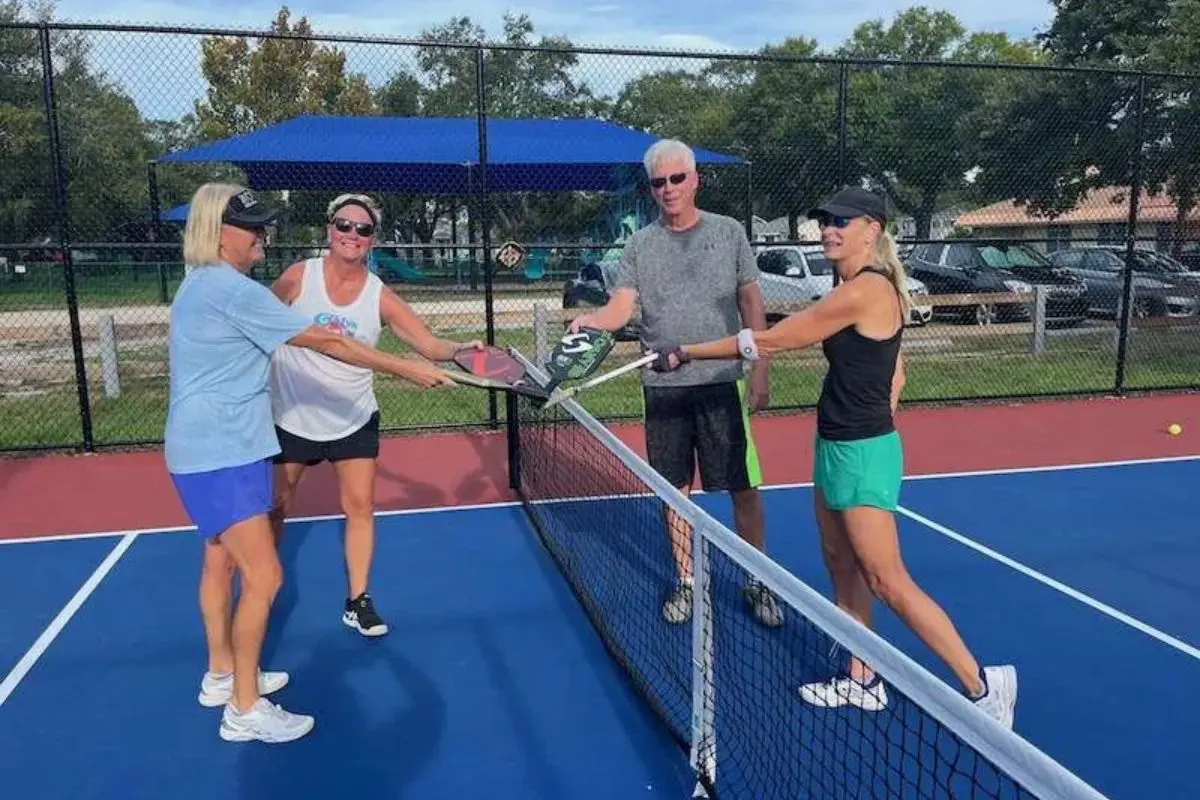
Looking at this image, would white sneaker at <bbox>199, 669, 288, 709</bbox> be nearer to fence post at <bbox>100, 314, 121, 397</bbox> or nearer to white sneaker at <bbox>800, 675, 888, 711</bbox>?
white sneaker at <bbox>800, 675, 888, 711</bbox>

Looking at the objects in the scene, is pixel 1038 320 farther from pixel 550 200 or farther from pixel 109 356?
pixel 550 200

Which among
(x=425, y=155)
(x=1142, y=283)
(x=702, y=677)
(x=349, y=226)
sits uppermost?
(x=425, y=155)

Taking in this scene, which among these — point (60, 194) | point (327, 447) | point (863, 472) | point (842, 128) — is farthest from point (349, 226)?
point (842, 128)

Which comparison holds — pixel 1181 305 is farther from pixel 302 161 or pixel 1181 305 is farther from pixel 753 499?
pixel 302 161

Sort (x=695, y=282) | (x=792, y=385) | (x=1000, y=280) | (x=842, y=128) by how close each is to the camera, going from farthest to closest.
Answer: (x=1000, y=280) → (x=792, y=385) → (x=842, y=128) → (x=695, y=282)

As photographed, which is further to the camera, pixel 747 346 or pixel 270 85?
pixel 270 85

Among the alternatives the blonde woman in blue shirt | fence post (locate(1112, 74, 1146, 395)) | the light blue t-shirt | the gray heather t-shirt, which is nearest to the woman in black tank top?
the gray heather t-shirt

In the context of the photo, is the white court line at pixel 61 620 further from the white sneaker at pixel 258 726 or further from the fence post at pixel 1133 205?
the fence post at pixel 1133 205

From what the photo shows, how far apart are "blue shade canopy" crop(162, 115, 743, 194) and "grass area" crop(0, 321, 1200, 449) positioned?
6.67 meters

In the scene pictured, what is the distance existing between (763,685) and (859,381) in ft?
4.37

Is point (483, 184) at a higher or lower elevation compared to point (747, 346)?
higher

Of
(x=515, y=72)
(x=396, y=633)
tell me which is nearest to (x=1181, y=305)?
(x=396, y=633)

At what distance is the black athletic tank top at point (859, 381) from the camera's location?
3.52 meters

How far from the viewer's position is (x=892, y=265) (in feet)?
11.6
